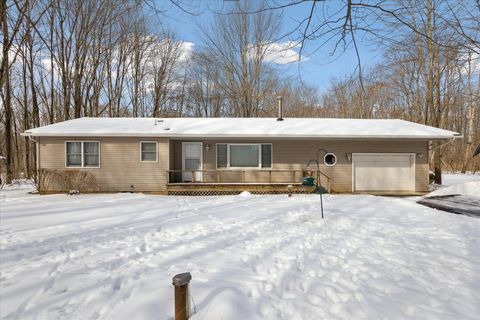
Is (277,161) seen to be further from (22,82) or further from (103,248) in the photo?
(22,82)

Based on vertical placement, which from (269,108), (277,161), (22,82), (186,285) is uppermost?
(22,82)

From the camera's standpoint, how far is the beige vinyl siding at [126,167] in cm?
1141

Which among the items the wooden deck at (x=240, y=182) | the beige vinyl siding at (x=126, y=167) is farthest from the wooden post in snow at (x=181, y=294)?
the beige vinyl siding at (x=126, y=167)

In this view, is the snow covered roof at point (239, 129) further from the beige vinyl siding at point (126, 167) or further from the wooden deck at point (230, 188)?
the wooden deck at point (230, 188)

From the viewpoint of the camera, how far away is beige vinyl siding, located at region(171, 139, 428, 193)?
1208cm

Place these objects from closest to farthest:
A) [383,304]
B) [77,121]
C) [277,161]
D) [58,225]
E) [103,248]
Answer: [383,304] < [103,248] < [58,225] < [277,161] < [77,121]

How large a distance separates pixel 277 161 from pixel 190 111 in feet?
62.1

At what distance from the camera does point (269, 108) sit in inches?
975

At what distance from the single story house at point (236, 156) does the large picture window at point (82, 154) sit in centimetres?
4

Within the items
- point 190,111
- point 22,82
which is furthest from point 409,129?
point 22,82

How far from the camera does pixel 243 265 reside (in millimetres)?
3797

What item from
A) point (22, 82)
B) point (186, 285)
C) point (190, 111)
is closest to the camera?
point (186, 285)

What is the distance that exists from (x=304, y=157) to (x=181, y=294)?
417 inches

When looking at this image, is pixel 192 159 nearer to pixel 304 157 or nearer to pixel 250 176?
pixel 250 176
